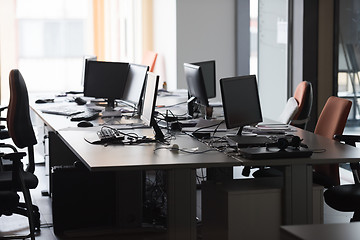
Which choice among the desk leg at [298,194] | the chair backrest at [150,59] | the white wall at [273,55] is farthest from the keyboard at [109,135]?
the chair backrest at [150,59]

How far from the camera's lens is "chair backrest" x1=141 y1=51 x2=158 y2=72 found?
9.08m

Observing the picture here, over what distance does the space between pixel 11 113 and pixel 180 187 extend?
190cm

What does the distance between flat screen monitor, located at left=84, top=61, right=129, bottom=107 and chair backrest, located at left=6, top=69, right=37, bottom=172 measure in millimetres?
1163

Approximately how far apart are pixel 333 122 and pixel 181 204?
1.62 metres

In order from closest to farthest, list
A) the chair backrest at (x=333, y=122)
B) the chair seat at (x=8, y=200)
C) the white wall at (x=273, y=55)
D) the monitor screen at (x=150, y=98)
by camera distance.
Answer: the chair seat at (x=8, y=200) < the monitor screen at (x=150, y=98) < the chair backrest at (x=333, y=122) < the white wall at (x=273, y=55)

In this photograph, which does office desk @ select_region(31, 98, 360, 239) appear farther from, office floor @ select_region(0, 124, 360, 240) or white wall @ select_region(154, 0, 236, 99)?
white wall @ select_region(154, 0, 236, 99)

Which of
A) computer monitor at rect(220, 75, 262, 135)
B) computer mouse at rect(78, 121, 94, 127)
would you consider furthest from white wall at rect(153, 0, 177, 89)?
computer monitor at rect(220, 75, 262, 135)

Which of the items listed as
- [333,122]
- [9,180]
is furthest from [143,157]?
[333,122]

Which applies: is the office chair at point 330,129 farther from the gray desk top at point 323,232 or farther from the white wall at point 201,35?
the white wall at point 201,35

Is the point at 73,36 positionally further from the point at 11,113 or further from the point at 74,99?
the point at 11,113

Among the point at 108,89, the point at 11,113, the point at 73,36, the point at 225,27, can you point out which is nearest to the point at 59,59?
the point at 73,36

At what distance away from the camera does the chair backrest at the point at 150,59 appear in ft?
29.8

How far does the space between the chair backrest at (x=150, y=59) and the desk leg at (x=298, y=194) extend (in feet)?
17.6

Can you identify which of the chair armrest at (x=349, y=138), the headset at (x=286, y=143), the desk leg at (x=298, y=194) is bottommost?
the desk leg at (x=298, y=194)
